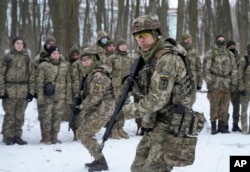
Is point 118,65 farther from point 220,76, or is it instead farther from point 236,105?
point 236,105

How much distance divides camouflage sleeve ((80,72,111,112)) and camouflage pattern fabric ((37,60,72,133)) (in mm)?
2188

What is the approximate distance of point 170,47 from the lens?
394 centimetres

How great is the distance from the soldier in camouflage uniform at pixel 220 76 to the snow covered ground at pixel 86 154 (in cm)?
51

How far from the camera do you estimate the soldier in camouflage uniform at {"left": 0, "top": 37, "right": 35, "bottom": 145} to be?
8016 millimetres

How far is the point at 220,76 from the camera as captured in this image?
9.11 m

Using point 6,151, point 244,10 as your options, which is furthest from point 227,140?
point 244,10

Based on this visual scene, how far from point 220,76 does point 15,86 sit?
14.4 ft

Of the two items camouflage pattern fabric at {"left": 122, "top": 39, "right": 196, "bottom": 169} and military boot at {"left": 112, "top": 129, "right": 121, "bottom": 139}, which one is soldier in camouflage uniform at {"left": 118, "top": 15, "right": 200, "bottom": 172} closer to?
camouflage pattern fabric at {"left": 122, "top": 39, "right": 196, "bottom": 169}

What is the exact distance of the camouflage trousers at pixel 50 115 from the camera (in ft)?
27.0

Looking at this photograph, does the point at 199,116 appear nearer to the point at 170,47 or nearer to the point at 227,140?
the point at 170,47

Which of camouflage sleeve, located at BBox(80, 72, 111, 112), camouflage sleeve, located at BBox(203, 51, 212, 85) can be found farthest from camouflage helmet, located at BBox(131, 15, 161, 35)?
camouflage sleeve, located at BBox(203, 51, 212, 85)

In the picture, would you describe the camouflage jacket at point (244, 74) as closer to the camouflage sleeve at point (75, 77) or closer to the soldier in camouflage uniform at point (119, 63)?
the soldier in camouflage uniform at point (119, 63)

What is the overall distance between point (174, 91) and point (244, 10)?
1329 centimetres

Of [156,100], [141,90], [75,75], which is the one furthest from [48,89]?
[156,100]
